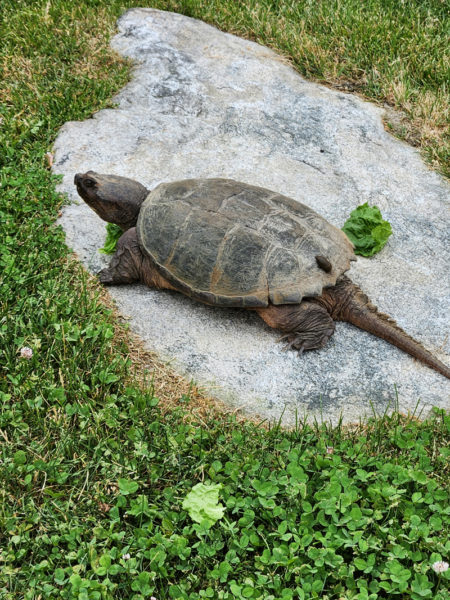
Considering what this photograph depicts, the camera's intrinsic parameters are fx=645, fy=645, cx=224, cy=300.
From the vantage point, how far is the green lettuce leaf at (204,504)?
9.52ft

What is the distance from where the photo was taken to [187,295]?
13.0 ft

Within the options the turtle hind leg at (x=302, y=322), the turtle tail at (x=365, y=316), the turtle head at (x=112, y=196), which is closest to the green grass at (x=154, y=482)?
the turtle head at (x=112, y=196)

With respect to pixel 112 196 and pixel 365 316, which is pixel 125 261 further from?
pixel 365 316

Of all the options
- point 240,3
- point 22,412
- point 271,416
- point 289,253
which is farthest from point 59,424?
point 240,3

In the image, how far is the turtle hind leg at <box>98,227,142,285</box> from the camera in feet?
13.5

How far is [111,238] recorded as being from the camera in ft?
14.7

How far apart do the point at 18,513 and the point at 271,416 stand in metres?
1.37

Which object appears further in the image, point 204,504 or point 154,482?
point 154,482

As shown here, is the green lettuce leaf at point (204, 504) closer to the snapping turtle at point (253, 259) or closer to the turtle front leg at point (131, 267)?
the snapping turtle at point (253, 259)

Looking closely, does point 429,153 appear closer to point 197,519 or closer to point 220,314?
point 220,314

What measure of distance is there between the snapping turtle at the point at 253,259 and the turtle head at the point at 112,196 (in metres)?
0.02

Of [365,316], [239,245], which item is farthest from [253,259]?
[365,316]

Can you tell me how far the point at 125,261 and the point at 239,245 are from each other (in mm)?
794

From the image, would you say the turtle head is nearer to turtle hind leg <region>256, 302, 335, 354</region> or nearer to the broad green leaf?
turtle hind leg <region>256, 302, 335, 354</region>
